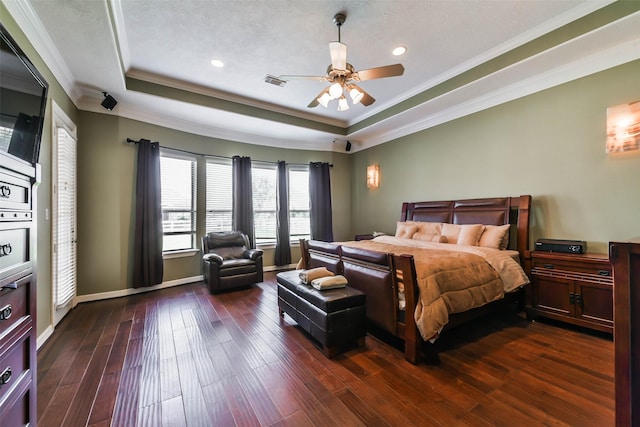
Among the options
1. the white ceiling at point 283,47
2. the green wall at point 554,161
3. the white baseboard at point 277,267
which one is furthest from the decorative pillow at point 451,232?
the white baseboard at point 277,267

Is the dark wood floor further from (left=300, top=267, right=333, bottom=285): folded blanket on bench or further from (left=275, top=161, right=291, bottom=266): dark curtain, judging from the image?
(left=275, top=161, right=291, bottom=266): dark curtain

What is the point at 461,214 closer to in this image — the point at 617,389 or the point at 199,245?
the point at 617,389

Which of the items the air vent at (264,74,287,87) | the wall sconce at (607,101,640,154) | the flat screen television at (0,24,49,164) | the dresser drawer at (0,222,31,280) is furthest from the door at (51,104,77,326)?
the wall sconce at (607,101,640,154)

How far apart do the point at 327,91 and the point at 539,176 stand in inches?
122

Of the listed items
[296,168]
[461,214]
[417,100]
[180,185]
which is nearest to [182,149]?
[180,185]

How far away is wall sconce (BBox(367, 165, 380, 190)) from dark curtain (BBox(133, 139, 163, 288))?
421 centimetres

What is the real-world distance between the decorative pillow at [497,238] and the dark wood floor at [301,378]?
3.11 feet

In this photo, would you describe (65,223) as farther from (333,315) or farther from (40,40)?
(333,315)

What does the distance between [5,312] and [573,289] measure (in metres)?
4.54

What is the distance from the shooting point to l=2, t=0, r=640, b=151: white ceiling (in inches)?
95.4

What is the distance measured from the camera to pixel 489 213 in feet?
12.2

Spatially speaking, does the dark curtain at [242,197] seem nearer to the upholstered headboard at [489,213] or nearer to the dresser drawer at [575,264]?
the upholstered headboard at [489,213]

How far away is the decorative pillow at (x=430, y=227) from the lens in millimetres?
4117

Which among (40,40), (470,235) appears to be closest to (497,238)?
(470,235)
